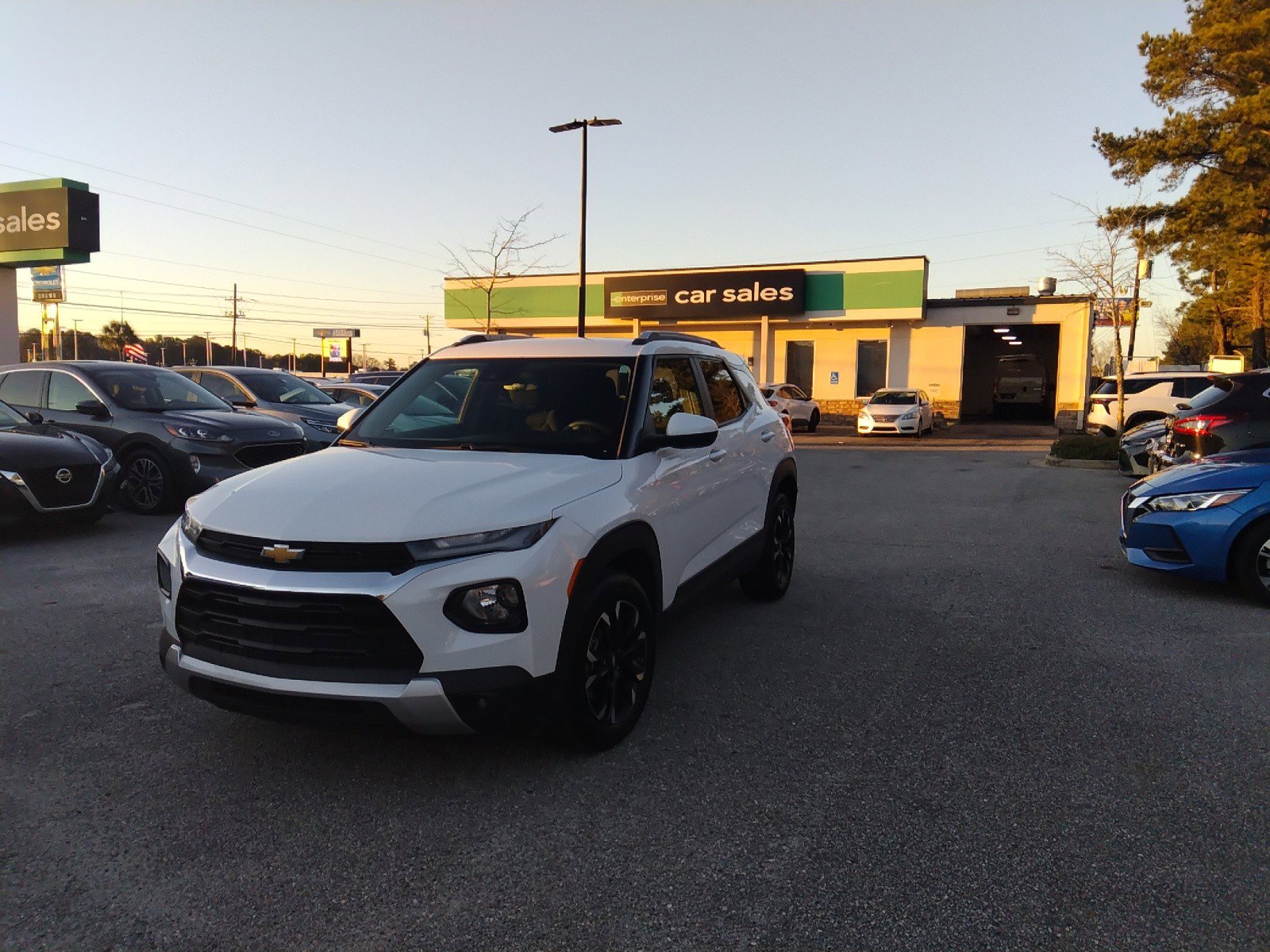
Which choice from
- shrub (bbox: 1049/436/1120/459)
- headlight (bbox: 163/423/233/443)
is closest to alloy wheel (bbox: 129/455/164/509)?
headlight (bbox: 163/423/233/443)

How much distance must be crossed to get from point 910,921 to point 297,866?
6.30ft

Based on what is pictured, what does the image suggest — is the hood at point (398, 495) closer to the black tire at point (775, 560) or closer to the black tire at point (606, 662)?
the black tire at point (606, 662)

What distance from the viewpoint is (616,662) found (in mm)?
3697

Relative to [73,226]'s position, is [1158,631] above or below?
below

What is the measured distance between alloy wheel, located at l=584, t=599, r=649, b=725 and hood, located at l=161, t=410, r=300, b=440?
24.1 feet

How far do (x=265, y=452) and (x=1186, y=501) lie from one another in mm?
8890

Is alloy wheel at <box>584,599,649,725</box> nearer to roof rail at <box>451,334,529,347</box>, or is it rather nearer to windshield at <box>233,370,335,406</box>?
roof rail at <box>451,334,529,347</box>

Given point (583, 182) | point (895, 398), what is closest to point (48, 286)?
point (583, 182)

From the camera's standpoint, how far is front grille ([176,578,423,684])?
3.01 m

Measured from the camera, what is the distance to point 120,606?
583cm

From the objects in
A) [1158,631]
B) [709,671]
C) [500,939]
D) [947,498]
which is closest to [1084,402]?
[947,498]

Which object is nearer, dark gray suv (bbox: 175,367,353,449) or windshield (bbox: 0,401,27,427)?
windshield (bbox: 0,401,27,427)

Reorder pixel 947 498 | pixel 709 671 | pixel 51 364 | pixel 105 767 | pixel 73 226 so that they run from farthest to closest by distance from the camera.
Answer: pixel 73 226
pixel 947 498
pixel 51 364
pixel 709 671
pixel 105 767

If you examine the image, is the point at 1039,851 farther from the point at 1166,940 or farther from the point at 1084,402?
the point at 1084,402
